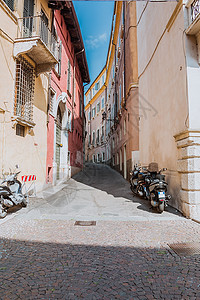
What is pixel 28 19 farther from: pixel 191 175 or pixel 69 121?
pixel 191 175

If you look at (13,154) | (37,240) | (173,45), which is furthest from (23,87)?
(37,240)

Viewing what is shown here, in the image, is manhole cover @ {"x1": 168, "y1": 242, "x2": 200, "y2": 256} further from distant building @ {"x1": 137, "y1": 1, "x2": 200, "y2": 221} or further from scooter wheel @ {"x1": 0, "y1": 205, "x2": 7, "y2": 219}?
scooter wheel @ {"x1": 0, "y1": 205, "x2": 7, "y2": 219}

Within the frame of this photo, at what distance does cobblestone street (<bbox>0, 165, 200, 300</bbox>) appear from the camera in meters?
2.55

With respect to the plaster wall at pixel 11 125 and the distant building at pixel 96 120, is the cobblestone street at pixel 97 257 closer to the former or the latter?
the plaster wall at pixel 11 125

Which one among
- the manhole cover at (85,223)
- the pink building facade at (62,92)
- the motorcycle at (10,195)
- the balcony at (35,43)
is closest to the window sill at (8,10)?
the balcony at (35,43)

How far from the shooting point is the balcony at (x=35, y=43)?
302 inches

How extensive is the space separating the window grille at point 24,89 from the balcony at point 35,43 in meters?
0.42

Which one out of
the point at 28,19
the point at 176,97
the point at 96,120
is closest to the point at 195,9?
the point at 176,97

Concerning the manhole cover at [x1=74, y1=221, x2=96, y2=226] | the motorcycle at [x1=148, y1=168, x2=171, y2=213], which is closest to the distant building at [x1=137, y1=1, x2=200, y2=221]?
the motorcycle at [x1=148, y1=168, x2=171, y2=213]

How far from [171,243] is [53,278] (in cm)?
223

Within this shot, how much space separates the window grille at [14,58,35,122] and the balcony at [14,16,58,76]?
1.37ft

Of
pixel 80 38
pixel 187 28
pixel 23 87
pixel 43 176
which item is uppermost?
pixel 80 38

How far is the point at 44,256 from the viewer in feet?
11.5

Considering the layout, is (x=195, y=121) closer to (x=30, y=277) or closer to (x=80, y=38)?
(x=30, y=277)
